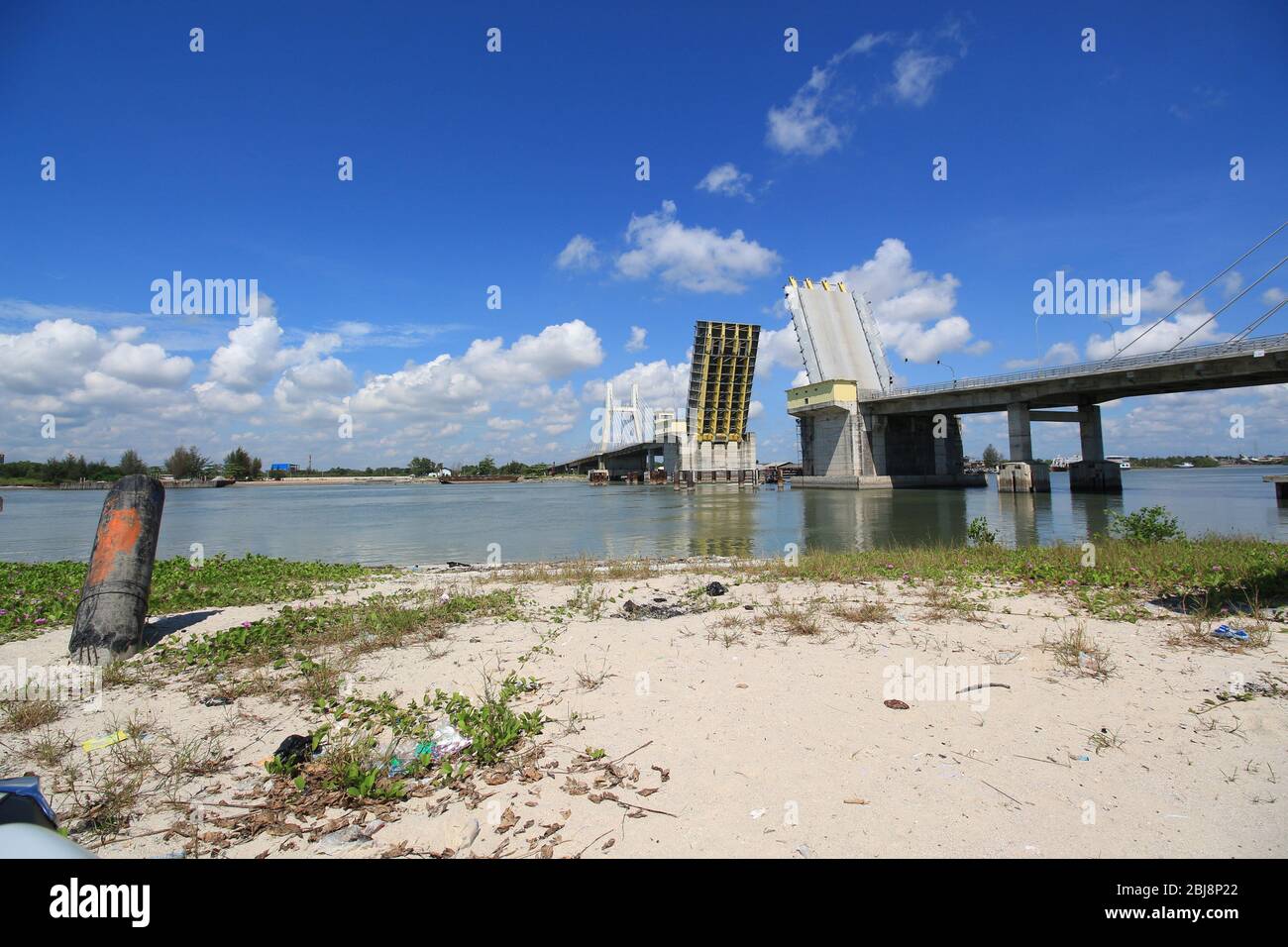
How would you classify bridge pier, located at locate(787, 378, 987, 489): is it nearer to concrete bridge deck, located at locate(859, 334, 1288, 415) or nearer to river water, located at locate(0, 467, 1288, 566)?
concrete bridge deck, located at locate(859, 334, 1288, 415)

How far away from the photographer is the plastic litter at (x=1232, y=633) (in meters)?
6.08

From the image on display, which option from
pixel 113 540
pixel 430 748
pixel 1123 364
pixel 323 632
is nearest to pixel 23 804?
pixel 430 748

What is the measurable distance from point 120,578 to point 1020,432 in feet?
206

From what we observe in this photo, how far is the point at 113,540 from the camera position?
24.1ft

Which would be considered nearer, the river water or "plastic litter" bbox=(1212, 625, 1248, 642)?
"plastic litter" bbox=(1212, 625, 1248, 642)

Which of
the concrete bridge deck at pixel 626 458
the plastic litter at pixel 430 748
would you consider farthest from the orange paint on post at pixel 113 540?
the concrete bridge deck at pixel 626 458

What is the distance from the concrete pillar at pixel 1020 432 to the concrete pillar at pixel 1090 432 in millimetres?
5122

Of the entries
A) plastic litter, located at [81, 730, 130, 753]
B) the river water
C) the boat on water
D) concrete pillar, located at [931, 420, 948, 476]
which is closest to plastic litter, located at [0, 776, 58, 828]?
plastic litter, located at [81, 730, 130, 753]

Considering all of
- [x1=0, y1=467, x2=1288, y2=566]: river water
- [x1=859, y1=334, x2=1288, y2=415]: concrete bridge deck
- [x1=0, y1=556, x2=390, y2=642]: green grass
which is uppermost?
[x1=859, y1=334, x2=1288, y2=415]: concrete bridge deck

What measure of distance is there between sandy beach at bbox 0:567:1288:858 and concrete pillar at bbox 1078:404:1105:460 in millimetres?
59558

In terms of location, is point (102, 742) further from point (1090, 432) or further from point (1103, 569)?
point (1090, 432)

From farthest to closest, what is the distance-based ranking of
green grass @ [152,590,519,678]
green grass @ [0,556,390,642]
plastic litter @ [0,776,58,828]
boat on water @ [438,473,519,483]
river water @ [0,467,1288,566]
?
1. boat on water @ [438,473,519,483]
2. river water @ [0,467,1288,566]
3. green grass @ [0,556,390,642]
4. green grass @ [152,590,519,678]
5. plastic litter @ [0,776,58,828]

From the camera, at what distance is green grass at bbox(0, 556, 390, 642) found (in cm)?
876
